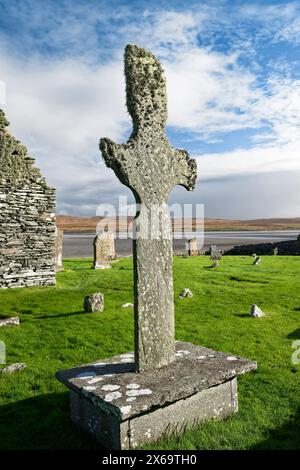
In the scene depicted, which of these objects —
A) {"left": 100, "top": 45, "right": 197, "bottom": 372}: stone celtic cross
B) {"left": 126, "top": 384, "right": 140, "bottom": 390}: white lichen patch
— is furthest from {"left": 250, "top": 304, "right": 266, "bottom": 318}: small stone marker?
{"left": 126, "top": 384, "right": 140, "bottom": 390}: white lichen patch

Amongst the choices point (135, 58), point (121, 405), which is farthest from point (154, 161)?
point (121, 405)

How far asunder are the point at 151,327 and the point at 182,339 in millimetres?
4408

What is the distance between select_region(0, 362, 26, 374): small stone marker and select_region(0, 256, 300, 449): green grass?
0.47ft

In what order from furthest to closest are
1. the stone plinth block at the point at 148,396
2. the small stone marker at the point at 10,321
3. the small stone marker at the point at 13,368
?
the small stone marker at the point at 10,321, the small stone marker at the point at 13,368, the stone plinth block at the point at 148,396

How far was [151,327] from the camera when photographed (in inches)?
213

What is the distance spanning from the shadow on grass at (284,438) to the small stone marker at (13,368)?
4.90 m

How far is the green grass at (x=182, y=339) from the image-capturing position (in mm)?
5156

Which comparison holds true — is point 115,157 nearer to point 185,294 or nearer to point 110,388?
point 110,388

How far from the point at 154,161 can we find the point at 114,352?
4933mm

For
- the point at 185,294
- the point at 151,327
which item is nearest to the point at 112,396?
the point at 151,327

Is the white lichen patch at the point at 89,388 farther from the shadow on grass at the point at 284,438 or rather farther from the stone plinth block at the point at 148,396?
the shadow on grass at the point at 284,438

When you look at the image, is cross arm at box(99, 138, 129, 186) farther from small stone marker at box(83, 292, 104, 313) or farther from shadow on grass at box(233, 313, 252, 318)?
shadow on grass at box(233, 313, 252, 318)

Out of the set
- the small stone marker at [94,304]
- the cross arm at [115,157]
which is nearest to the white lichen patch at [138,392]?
the cross arm at [115,157]
